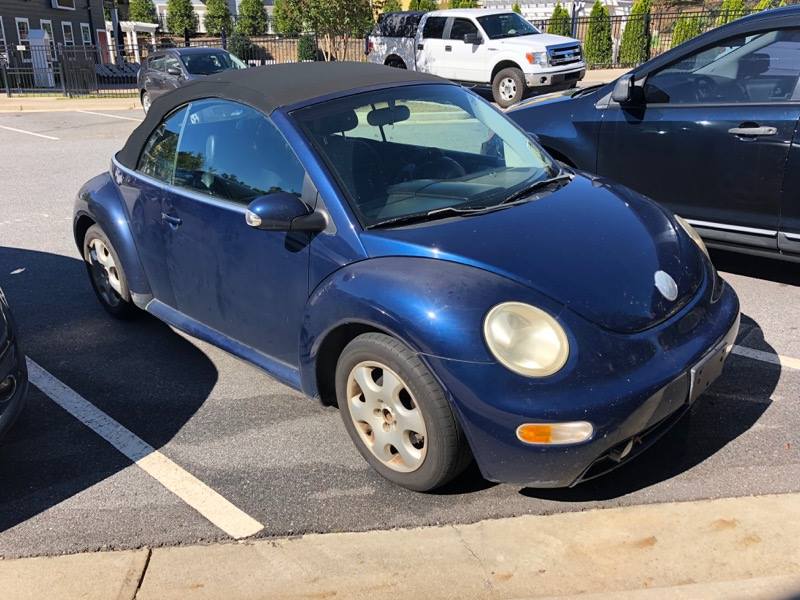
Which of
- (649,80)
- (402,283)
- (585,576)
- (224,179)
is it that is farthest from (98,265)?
(649,80)

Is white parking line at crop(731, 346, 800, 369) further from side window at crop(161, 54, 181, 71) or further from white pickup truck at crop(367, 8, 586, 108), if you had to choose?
side window at crop(161, 54, 181, 71)

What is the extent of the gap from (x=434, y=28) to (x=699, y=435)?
15766 mm

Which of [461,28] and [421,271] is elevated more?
[461,28]

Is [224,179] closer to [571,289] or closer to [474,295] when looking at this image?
[474,295]

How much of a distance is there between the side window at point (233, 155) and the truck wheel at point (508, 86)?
41.7 ft

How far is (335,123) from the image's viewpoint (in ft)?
11.4

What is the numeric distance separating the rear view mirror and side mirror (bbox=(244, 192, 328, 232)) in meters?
0.78

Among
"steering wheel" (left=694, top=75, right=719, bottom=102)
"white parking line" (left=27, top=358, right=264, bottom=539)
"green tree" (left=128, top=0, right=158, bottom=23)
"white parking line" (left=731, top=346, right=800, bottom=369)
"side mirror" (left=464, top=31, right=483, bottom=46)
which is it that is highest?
"green tree" (left=128, top=0, right=158, bottom=23)

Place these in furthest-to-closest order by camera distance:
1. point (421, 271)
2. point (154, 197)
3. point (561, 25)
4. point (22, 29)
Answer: point (22, 29) < point (561, 25) < point (154, 197) < point (421, 271)

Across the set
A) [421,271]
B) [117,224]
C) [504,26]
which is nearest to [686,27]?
[504,26]

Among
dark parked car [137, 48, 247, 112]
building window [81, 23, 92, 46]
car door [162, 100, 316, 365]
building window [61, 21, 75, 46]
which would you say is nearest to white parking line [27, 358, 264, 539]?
car door [162, 100, 316, 365]

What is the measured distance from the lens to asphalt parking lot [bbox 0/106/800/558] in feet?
9.71

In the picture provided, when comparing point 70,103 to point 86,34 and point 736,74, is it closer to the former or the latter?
point 736,74

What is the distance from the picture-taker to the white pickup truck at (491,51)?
613 inches
